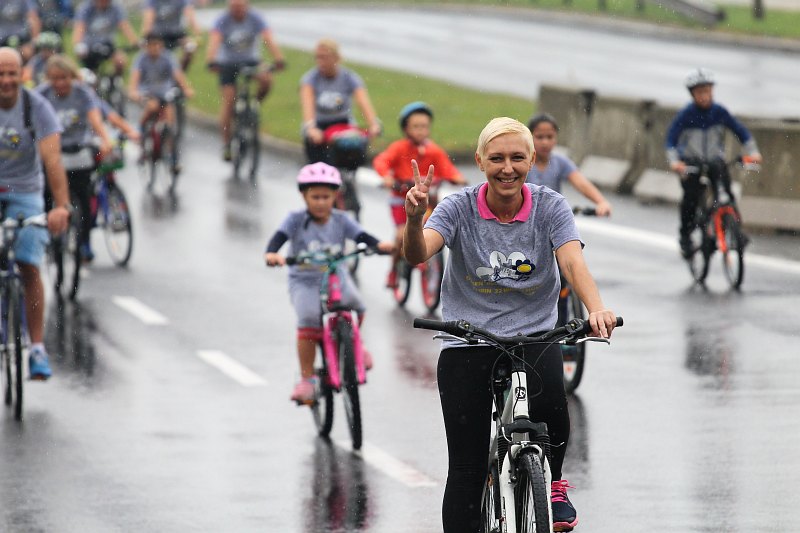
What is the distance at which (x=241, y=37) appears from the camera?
23609 mm

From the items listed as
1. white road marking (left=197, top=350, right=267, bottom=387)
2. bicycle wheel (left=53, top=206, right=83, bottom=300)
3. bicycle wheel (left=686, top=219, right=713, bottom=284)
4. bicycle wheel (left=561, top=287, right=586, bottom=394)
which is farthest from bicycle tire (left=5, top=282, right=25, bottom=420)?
bicycle wheel (left=686, top=219, right=713, bottom=284)

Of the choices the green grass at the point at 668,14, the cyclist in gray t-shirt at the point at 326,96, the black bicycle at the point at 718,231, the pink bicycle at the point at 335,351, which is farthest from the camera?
the green grass at the point at 668,14

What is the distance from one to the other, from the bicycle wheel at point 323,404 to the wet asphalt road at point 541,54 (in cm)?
1512

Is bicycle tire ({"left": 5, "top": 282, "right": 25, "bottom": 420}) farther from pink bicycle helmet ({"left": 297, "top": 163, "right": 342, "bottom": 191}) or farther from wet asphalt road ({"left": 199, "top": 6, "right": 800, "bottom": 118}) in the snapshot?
wet asphalt road ({"left": 199, "top": 6, "right": 800, "bottom": 118})

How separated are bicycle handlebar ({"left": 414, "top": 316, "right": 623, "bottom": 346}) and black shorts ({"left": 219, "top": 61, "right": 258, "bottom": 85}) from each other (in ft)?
56.0

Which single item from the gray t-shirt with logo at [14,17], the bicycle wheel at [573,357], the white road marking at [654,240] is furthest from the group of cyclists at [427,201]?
the gray t-shirt with logo at [14,17]

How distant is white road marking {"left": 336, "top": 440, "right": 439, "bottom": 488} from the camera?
32.0ft

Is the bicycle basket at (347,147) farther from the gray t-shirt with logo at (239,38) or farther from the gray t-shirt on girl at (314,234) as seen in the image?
the gray t-shirt with logo at (239,38)

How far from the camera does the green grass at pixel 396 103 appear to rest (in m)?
25.6

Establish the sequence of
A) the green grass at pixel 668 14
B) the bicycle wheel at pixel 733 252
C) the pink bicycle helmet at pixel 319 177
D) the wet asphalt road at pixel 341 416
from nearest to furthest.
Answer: the wet asphalt road at pixel 341 416
the pink bicycle helmet at pixel 319 177
the bicycle wheel at pixel 733 252
the green grass at pixel 668 14

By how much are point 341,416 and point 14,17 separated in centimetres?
1674

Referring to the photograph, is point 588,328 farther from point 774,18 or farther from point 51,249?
point 774,18

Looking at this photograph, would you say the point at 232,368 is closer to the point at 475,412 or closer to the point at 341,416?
the point at 341,416

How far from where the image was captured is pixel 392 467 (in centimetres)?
1010
